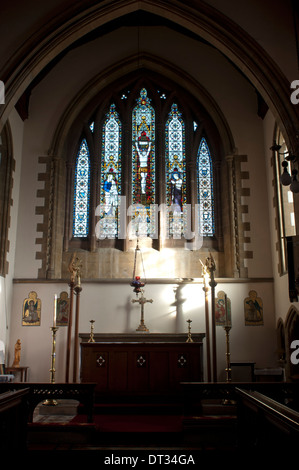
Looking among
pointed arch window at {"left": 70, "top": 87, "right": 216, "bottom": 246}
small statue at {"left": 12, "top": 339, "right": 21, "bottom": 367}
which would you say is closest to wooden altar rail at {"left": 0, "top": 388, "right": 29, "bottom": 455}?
small statue at {"left": 12, "top": 339, "right": 21, "bottom": 367}

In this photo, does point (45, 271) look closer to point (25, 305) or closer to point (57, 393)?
point (25, 305)

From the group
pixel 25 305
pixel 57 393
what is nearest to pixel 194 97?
pixel 25 305

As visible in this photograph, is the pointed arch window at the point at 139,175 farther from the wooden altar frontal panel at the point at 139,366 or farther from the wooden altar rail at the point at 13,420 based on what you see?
the wooden altar rail at the point at 13,420

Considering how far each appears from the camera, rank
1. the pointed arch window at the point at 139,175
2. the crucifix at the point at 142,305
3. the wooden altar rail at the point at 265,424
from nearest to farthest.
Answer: the wooden altar rail at the point at 265,424, the crucifix at the point at 142,305, the pointed arch window at the point at 139,175

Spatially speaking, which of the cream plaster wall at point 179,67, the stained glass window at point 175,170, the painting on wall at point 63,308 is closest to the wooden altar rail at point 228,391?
the painting on wall at point 63,308

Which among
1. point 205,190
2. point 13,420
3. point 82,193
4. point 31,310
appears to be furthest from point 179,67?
point 13,420

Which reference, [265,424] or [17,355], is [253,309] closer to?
[17,355]

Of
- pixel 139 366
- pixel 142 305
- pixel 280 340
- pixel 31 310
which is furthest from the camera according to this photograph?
pixel 31 310

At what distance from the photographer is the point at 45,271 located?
10.2 metres

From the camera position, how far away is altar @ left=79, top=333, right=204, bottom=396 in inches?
313

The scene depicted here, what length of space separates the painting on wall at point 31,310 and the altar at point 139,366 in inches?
81.9

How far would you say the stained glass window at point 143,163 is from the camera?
11.1m

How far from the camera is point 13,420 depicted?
4496 millimetres

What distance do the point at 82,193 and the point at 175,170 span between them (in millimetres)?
2236
